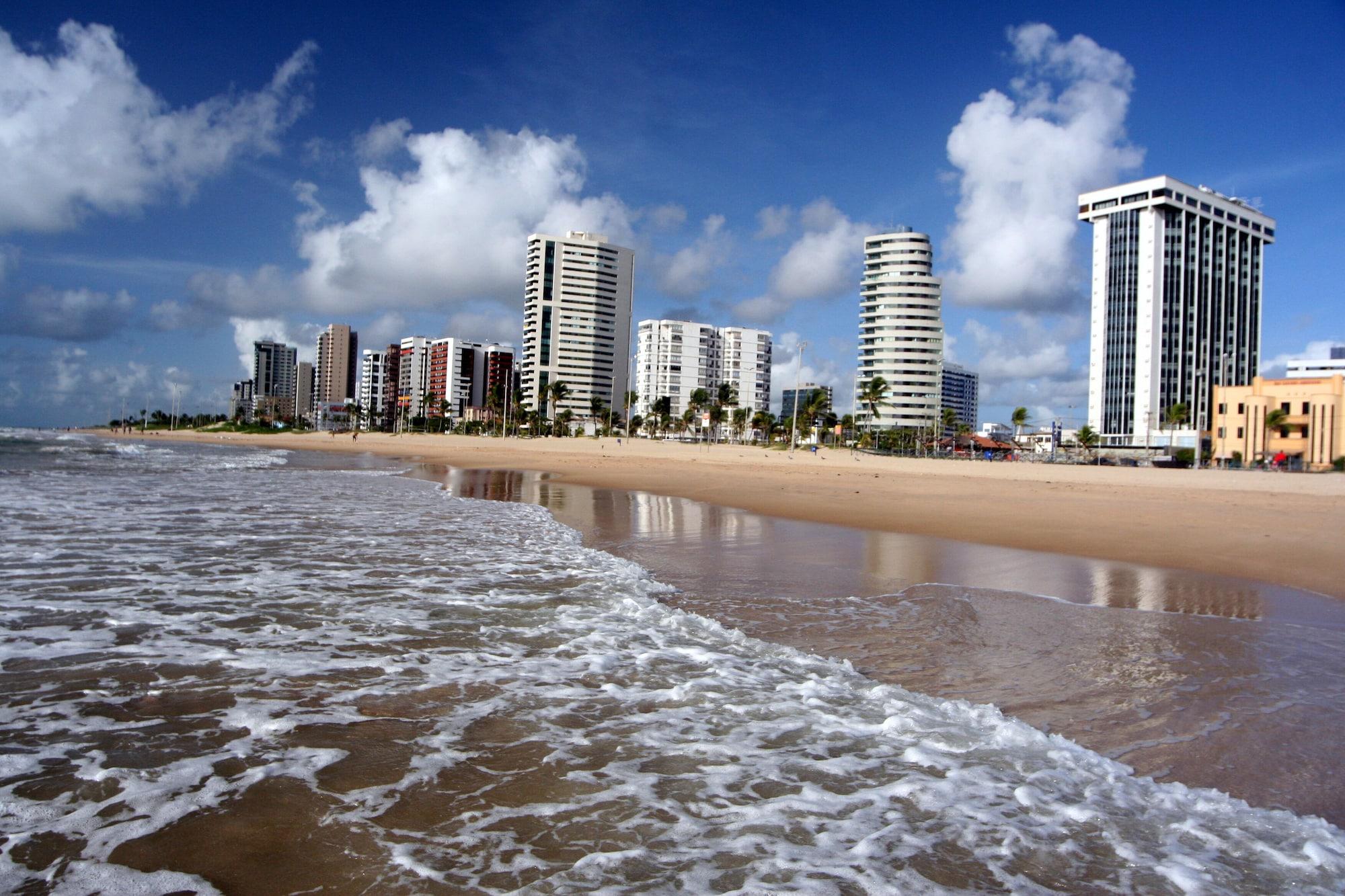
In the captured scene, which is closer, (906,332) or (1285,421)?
(1285,421)

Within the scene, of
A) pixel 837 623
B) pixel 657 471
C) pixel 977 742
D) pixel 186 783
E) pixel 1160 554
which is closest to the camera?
pixel 186 783

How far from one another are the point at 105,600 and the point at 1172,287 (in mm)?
138023

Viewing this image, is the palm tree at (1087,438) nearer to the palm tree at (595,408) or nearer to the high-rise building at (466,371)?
the palm tree at (595,408)

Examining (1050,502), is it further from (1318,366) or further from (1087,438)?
(1318,366)

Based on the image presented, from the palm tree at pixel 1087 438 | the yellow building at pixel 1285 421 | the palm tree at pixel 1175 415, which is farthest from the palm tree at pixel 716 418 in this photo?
the yellow building at pixel 1285 421

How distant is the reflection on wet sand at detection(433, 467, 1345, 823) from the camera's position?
442cm

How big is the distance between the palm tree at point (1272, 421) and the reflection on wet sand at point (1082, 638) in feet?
227

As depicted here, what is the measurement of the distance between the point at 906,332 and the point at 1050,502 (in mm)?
124711

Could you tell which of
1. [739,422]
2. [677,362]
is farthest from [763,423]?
[677,362]

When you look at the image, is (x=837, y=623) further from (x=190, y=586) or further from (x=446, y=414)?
(x=446, y=414)

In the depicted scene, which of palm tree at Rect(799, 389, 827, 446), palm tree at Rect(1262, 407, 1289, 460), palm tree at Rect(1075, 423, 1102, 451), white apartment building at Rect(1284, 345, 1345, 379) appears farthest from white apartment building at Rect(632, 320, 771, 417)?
palm tree at Rect(1262, 407, 1289, 460)

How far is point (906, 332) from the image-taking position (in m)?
140

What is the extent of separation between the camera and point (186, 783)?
3.72 metres

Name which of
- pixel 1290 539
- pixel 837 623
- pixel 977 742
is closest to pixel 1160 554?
pixel 1290 539
